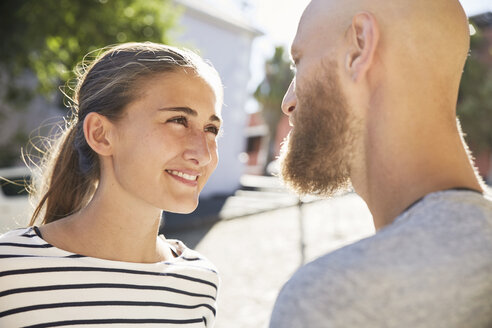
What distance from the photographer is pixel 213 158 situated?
6.12ft

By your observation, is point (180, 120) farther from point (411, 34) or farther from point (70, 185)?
point (411, 34)

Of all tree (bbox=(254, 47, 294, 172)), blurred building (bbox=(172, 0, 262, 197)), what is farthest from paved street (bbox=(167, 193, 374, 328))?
tree (bbox=(254, 47, 294, 172))

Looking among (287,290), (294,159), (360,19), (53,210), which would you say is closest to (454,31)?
(360,19)

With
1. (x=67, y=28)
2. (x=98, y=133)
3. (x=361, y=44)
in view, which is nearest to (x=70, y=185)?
(x=98, y=133)

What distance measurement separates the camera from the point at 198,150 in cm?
171

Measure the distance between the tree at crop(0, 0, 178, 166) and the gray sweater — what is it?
7047 millimetres

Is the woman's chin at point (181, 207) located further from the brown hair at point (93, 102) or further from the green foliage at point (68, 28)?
the green foliage at point (68, 28)

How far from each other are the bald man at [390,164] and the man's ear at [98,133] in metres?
0.80

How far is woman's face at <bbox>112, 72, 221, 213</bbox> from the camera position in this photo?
1646 mm

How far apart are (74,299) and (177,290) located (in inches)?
15.5

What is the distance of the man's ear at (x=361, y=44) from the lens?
3.52ft

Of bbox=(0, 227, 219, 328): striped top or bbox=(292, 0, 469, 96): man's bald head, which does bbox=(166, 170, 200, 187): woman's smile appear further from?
bbox=(292, 0, 469, 96): man's bald head

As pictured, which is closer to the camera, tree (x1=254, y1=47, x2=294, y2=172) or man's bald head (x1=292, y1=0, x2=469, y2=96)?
man's bald head (x1=292, y1=0, x2=469, y2=96)

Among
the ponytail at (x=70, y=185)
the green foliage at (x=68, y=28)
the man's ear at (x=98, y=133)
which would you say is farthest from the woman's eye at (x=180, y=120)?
the green foliage at (x=68, y=28)
